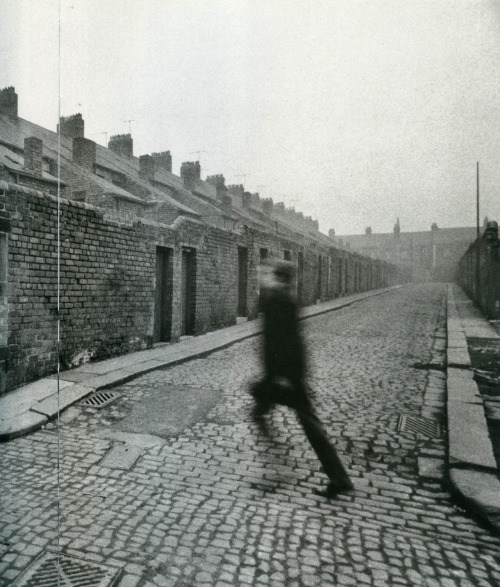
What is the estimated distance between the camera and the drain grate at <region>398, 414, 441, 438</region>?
4461 millimetres

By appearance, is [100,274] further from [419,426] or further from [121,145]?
[121,145]

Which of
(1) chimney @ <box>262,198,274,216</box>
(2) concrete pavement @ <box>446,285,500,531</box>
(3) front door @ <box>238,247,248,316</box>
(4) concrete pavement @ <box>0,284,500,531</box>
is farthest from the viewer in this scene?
(1) chimney @ <box>262,198,274,216</box>

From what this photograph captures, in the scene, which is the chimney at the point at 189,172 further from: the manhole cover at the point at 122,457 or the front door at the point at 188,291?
the manhole cover at the point at 122,457

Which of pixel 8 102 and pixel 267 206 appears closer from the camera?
pixel 8 102

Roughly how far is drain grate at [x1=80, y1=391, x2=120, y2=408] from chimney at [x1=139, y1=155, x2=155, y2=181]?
25589mm

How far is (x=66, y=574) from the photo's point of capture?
2.29 metres

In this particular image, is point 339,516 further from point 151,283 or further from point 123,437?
point 151,283

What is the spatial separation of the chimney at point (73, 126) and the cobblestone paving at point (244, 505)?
26.2m

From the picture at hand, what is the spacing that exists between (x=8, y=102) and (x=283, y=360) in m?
27.6

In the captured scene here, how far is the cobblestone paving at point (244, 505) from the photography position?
2.38 m

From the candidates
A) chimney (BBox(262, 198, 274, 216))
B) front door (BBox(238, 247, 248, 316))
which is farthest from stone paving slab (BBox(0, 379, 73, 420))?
chimney (BBox(262, 198, 274, 216))

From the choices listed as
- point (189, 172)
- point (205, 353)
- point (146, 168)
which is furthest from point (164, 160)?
point (205, 353)

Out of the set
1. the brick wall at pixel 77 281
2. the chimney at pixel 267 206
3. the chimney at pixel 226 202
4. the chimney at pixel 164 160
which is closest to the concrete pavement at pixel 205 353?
the brick wall at pixel 77 281

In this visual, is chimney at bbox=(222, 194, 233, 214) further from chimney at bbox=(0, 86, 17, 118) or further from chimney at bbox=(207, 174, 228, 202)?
chimney at bbox=(0, 86, 17, 118)
